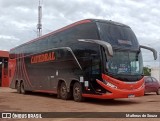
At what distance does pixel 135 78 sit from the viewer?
1723 centimetres

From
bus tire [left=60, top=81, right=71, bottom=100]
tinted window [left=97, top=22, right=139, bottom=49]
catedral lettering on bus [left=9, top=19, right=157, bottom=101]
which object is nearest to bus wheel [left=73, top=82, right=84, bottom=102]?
catedral lettering on bus [left=9, top=19, right=157, bottom=101]

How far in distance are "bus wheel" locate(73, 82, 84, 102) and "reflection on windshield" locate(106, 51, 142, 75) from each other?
7.37 feet

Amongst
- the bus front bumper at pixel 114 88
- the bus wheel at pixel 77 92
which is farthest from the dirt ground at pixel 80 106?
the bus front bumper at pixel 114 88

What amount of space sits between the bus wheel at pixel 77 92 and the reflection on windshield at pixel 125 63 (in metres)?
2.25

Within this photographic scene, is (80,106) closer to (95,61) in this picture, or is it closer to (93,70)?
(93,70)

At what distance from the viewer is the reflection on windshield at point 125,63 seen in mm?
16578

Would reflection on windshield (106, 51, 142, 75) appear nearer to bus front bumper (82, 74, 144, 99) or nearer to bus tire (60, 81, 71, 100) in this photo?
bus front bumper (82, 74, 144, 99)

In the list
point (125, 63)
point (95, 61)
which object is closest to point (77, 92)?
point (95, 61)

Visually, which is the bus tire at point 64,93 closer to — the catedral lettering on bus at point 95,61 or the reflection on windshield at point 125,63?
the catedral lettering on bus at point 95,61

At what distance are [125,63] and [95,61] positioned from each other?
147 centimetres

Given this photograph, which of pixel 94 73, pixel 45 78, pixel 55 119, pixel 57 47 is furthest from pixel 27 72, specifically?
pixel 55 119

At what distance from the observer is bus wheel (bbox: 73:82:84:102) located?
17.9 metres

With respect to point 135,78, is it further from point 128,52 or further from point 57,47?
point 57,47

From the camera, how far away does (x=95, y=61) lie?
16.7 m
